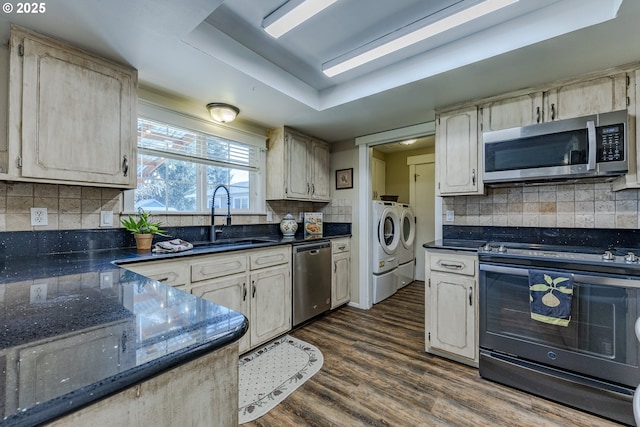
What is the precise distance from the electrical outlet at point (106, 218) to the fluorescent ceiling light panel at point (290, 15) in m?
1.73

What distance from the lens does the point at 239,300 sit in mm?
2320

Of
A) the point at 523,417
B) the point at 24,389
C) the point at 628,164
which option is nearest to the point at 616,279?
the point at 628,164

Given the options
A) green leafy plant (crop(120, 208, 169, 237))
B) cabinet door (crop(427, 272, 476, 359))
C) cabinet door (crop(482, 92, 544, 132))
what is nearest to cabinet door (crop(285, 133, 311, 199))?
green leafy plant (crop(120, 208, 169, 237))

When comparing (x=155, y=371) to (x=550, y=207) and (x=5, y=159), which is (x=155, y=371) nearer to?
(x=5, y=159)

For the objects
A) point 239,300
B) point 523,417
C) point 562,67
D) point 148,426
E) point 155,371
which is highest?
point 562,67

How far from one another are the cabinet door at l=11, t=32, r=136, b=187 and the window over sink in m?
0.39

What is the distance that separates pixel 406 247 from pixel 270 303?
2692 mm

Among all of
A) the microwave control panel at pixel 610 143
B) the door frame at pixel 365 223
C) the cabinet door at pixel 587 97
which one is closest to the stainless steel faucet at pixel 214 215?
the door frame at pixel 365 223

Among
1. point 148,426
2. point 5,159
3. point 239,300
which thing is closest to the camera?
point 148,426

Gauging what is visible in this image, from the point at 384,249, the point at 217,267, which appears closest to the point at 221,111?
the point at 217,267

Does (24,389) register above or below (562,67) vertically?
below

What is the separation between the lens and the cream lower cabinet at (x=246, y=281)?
193 cm

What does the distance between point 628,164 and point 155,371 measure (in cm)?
276

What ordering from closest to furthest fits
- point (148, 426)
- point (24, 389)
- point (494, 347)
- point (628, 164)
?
point (24, 389)
point (148, 426)
point (628, 164)
point (494, 347)
